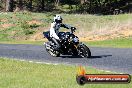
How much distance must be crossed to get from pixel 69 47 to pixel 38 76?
6.42 metres

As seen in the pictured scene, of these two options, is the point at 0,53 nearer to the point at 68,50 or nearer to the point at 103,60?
the point at 68,50

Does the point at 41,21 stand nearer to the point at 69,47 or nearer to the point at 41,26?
the point at 41,26

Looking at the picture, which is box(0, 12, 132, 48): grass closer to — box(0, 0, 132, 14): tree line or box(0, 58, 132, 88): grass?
box(0, 58, 132, 88): grass

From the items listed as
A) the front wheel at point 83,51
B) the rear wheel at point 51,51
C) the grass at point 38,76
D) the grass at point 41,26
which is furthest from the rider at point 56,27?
the grass at point 41,26

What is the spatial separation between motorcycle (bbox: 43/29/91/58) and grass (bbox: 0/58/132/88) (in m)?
3.17

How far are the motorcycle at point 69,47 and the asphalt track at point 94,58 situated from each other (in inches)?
11.1

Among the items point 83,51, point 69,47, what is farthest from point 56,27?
point 83,51

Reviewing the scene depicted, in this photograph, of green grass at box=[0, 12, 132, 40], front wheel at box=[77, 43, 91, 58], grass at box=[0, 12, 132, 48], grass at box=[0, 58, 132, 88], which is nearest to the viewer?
grass at box=[0, 58, 132, 88]

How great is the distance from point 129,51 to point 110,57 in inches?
98.1

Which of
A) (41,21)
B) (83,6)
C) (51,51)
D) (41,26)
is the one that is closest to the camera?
(51,51)

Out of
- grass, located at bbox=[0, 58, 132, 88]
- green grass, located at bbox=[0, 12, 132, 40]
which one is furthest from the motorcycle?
green grass, located at bbox=[0, 12, 132, 40]

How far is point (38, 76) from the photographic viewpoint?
1338 centimetres

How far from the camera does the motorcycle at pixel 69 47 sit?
1895cm

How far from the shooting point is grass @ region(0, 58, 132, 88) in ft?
37.4
